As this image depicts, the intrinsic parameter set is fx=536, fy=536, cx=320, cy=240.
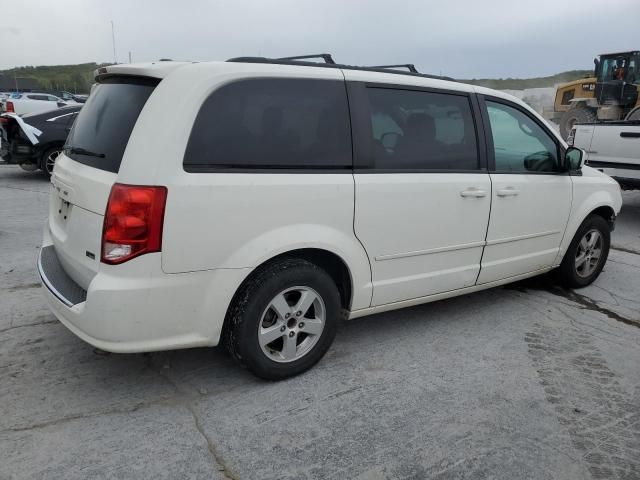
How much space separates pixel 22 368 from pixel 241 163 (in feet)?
5.90

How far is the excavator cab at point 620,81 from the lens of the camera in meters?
16.3

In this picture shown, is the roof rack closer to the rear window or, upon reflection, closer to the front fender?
the rear window

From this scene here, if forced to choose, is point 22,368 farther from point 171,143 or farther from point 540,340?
point 540,340

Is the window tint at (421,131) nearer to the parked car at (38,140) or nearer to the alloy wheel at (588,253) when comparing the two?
the alloy wheel at (588,253)

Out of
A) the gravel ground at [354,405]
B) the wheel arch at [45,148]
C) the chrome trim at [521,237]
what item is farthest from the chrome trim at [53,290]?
the wheel arch at [45,148]

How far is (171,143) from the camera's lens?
2.55 m

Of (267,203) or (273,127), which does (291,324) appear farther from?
(273,127)

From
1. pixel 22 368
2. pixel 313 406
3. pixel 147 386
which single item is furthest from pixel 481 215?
pixel 22 368

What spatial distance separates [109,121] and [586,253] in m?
4.13

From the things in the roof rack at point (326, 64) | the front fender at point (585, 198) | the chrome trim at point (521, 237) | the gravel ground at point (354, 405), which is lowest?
the gravel ground at point (354, 405)

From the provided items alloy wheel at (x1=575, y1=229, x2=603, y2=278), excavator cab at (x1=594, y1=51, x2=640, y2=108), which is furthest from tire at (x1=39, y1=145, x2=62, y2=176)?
excavator cab at (x1=594, y1=51, x2=640, y2=108)

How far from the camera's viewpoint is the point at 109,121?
2.89m

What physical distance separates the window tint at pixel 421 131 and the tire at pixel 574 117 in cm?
1572

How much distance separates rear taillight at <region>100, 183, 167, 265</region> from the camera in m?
2.48
